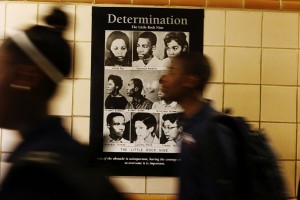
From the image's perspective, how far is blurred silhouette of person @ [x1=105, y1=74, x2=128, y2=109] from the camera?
3.50 m

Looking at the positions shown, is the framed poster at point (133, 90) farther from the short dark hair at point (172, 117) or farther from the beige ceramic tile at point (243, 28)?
the beige ceramic tile at point (243, 28)

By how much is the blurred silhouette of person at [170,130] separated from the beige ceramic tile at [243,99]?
0.36m

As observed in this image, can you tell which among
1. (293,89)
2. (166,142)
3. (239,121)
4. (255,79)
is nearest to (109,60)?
(166,142)

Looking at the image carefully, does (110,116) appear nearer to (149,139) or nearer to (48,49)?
(149,139)

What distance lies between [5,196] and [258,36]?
286 centimetres

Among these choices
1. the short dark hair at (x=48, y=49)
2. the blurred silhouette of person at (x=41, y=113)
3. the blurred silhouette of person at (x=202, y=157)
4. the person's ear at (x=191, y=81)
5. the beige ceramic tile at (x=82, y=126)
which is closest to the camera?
the blurred silhouette of person at (x=41, y=113)

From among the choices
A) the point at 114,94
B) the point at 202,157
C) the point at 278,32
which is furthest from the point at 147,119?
the point at 202,157

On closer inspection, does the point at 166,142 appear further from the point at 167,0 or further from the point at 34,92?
the point at 34,92

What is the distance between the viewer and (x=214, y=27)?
3.54m

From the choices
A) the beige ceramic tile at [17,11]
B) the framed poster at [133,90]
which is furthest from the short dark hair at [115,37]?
the beige ceramic tile at [17,11]

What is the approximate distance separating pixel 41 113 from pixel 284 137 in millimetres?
2728

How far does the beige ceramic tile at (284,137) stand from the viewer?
3559mm

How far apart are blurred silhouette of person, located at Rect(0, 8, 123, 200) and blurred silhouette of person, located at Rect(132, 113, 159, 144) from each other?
239 centimetres

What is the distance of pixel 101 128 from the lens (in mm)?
3502
